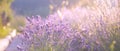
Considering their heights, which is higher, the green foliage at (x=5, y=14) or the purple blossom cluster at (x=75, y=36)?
the green foliage at (x=5, y=14)

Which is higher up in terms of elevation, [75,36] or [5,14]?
[5,14]

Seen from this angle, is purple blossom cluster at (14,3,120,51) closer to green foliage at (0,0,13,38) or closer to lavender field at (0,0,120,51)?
lavender field at (0,0,120,51)

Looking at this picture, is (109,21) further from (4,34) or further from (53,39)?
(4,34)

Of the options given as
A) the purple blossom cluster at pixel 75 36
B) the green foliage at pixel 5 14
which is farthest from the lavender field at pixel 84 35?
the green foliage at pixel 5 14

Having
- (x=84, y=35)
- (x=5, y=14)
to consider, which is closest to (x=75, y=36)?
(x=84, y=35)

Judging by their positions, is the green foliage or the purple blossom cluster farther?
the green foliage

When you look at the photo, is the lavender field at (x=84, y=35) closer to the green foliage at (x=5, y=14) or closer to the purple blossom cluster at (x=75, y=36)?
the purple blossom cluster at (x=75, y=36)

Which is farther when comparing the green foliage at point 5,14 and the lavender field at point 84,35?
the green foliage at point 5,14

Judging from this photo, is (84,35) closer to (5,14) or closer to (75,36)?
(75,36)

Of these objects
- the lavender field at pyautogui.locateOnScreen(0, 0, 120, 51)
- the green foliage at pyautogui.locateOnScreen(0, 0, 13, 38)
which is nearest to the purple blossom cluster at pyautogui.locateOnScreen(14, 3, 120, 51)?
the lavender field at pyautogui.locateOnScreen(0, 0, 120, 51)

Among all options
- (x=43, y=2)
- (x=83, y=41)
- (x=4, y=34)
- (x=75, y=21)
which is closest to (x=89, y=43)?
(x=83, y=41)

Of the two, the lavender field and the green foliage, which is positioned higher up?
the green foliage
